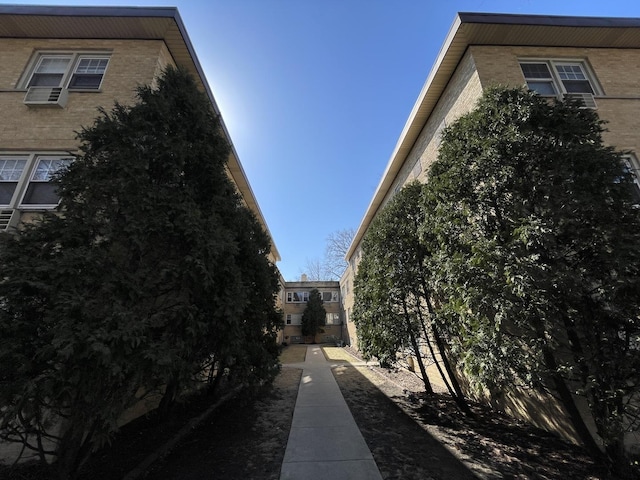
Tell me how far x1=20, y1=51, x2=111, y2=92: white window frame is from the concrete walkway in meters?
9.17

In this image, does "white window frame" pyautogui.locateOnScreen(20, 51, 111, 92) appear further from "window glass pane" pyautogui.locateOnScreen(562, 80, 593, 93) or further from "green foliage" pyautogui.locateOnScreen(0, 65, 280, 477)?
"window glass pane" pyautogui.locateOnScreen(562, 80, 593, 93)

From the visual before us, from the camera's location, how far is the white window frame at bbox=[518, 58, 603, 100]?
24.5 ft

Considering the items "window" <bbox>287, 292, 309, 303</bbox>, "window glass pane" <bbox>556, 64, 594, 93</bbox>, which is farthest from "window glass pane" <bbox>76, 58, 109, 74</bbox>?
"window" <bbox>287, 292, 309, 303</bbox>

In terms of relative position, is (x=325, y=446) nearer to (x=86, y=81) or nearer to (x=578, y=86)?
(x=86, y=81)

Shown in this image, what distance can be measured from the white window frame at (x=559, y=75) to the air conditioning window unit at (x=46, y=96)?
1179 cm

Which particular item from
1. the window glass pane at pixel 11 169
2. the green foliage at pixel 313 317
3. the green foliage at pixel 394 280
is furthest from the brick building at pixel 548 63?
the green foliage at pixel 313 317

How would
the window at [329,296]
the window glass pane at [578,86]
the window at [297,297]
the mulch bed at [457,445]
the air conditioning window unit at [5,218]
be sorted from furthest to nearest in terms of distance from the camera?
the window at [329,296] < the window at [297,297] < the window glass pane at [578,86] < the air conditioning window unit at [5,218] < the mulch bed at [457,445]

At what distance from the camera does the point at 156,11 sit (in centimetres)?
694

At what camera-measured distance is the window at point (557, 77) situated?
7.48 meters

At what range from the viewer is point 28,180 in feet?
20.6

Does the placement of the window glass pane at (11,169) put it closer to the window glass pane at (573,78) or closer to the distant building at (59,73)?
the distant building at (59,73)

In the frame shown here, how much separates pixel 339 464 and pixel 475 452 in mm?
2058

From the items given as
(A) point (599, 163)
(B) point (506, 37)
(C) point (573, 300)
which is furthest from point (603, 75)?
(C) point (573, 300)

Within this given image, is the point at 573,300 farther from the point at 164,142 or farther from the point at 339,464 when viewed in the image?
the point at 164,142
